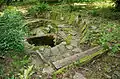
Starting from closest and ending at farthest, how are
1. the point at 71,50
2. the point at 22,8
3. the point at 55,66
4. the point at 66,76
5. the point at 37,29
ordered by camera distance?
the point at 66,76 < the point at 55,66 < the point at 71,50 < the point at 37,29 < the point at 22,8

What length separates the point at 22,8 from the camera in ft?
34.0

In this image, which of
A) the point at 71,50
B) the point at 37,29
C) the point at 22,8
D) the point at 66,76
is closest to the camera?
the point at 66,76

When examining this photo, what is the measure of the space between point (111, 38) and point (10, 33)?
281cm

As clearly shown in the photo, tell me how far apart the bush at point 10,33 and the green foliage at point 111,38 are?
225 cm

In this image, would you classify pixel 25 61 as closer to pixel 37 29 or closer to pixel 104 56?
pixel 104 56

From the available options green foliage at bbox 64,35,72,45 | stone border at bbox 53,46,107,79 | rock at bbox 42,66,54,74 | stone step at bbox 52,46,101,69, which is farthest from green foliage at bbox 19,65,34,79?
green foliage at bbox 64,35,72,45

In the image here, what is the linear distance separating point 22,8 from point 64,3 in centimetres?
213

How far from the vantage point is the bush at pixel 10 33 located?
16.7 feet

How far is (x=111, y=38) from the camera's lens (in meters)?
5.89

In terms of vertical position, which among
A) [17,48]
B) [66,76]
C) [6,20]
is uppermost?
[6,20]

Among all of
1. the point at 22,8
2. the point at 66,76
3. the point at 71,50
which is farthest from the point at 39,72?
the point at 22,8

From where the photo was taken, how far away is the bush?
509cm

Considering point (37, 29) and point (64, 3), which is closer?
point (37, 29)

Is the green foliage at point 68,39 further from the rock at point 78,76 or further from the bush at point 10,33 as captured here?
the rock at point 78,76
